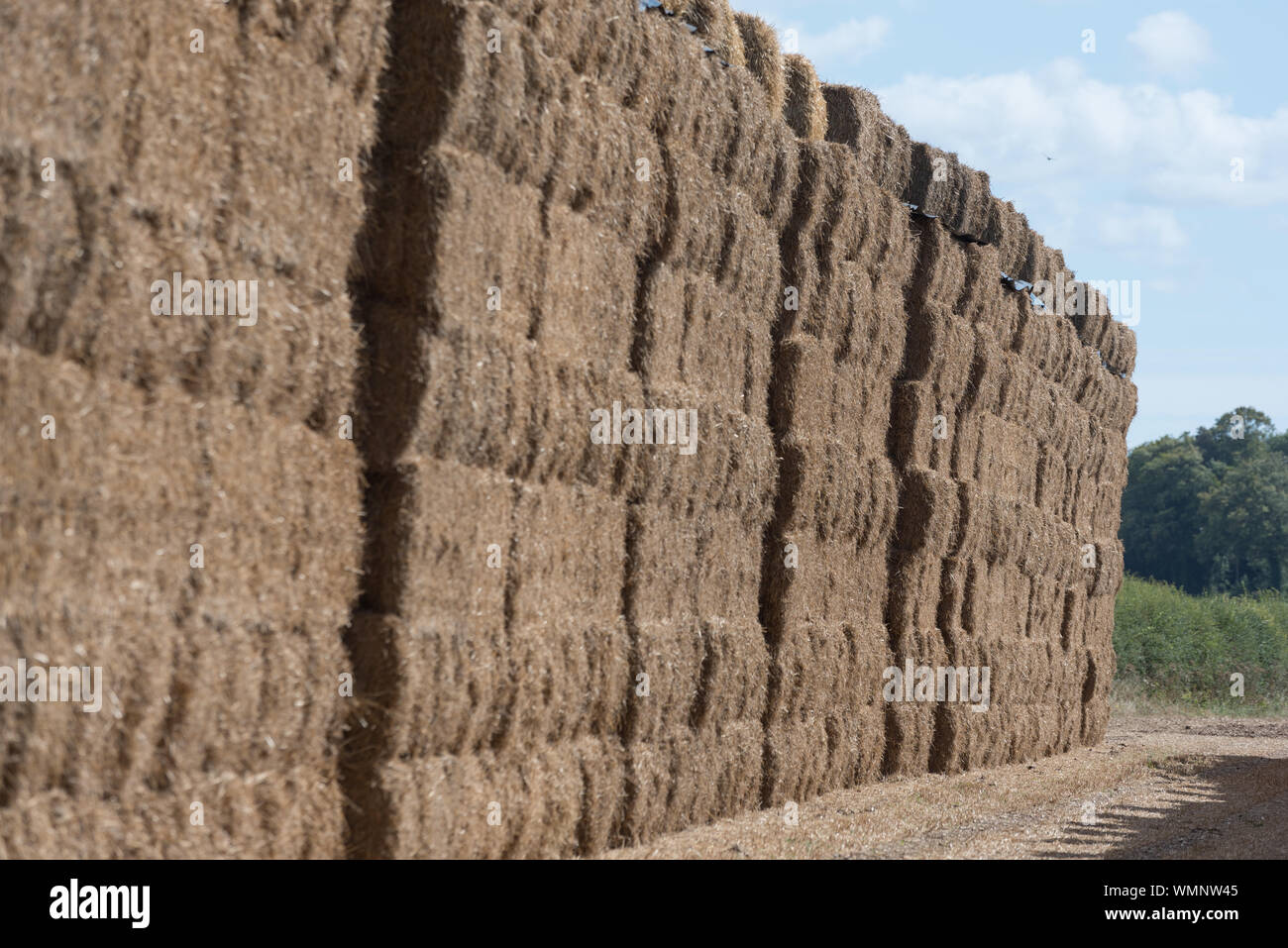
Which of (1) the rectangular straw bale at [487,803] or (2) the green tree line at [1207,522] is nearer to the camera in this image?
(1) the rectangular straw bale at [487,803]

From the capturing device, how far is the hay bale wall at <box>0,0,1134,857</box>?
18.0ft

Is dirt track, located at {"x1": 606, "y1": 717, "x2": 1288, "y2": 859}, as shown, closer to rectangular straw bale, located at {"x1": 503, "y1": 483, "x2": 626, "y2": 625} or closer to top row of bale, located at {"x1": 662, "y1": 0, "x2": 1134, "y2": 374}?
rectangular straw bale, located at {"x1": 503, "y1": 483, "x2": 626, "y2": 625}

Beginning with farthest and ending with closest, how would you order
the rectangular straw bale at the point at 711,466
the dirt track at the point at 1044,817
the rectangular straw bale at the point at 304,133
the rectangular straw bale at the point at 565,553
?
1. the dirt track at the point at 1044,817
2. the rectangular straw bale at the point at 711,466
3. the rectangular straw bale at the point at 565,553
4. the rectangular straw bale at the point at 304,133

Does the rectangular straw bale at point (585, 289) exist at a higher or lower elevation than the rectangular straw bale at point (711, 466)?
higher

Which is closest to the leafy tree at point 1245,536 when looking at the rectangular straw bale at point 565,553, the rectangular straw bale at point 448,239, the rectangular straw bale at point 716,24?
the rectangular straw bale at point 716,24

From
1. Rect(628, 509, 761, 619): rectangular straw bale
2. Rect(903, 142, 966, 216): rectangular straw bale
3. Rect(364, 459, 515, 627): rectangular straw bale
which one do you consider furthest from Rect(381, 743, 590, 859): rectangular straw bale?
Rect(903, 142, 966, 216): rectangular straw bale

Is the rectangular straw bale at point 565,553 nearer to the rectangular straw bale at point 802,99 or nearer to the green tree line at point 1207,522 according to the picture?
the rectangular straw bale at point 802,99

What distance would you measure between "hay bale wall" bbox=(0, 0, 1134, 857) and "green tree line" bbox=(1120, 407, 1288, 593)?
58632 millimetres

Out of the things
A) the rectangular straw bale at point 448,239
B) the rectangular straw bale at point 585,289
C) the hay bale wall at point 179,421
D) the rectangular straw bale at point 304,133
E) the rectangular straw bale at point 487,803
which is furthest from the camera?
the rectangular straw bale at point 585,289

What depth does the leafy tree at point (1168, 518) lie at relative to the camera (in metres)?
69.2

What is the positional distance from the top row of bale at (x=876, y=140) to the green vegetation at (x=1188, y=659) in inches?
613

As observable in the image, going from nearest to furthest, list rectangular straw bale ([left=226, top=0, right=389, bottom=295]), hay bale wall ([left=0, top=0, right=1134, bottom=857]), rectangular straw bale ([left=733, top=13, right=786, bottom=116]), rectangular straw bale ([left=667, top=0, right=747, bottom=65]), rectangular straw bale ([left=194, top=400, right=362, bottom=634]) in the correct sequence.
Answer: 1. hay bale wall ([left=0, top=0, right=1134, bottom=857])
2. rectangular straw bale ([left=194, top=400, right=362, bottom=634])
3. rectangular straw bale ([left=226, top=0, right=389, bottom=295])
4. rectangular straw bale ([left=667, top=0, right=747, bottom=65])
5. rectangular straw bale ([left=733, top=13, right=786, bottom=116])
